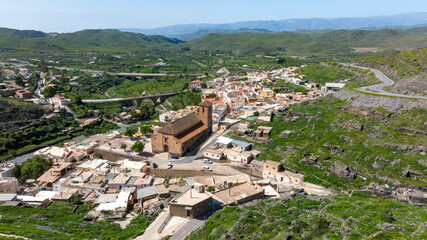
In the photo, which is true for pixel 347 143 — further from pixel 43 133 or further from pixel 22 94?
pixel 22 94

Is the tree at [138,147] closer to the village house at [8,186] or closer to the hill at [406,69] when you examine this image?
the village house at [8,186]

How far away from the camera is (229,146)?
1762 inches

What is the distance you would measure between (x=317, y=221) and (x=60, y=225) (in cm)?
2472

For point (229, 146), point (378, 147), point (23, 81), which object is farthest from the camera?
point (23, 81)

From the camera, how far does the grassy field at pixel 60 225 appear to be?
2420 centimetres

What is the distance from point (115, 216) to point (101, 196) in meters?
5.22

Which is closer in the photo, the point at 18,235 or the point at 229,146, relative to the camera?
the point at 18,235

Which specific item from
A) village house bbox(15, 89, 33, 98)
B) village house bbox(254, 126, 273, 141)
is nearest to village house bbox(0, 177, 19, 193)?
village house bbox(254, 126, 273, 141)

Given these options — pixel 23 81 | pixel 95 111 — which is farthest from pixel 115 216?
pixel 23 81

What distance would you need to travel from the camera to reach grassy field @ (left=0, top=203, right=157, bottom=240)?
79.4 ft

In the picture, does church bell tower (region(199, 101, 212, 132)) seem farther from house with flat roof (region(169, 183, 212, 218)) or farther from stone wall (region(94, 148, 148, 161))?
house with flat roof (region(169, 183, 212, 218))

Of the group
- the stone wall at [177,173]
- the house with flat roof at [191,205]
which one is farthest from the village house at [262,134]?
the house with flat roof at [191,205]

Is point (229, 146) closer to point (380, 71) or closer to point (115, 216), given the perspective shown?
point (115, 216)

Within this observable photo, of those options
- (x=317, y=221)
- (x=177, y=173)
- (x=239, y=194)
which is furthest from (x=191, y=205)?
(x=177, y=173)
